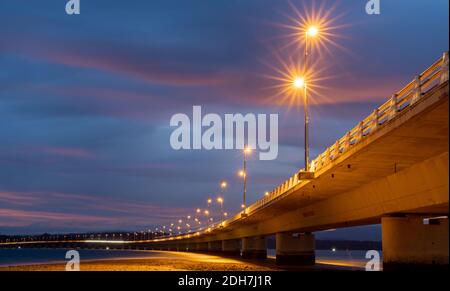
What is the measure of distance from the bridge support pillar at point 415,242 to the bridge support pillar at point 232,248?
308 ft

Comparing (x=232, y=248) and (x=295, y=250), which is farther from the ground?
(x=295, y=250)

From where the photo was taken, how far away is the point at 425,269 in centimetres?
3153

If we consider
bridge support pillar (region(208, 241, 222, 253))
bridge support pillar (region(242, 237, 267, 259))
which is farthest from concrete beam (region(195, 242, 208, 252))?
bridge support pillar (region(242, 237, 267, 259))

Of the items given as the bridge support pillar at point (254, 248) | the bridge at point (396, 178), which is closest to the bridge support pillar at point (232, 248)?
the bridge support pillar at point (254, 248)

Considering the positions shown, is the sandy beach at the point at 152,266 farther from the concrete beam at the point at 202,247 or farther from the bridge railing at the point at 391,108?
the concrete beam at the point at 202,247

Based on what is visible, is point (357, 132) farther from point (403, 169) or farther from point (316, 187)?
point (316, 187)

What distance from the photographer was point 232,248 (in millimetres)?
128250

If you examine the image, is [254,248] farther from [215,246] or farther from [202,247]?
[202,247]

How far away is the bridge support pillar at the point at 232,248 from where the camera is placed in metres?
127

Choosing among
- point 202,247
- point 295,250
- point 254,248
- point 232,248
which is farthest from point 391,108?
point 202,247

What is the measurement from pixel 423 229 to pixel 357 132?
8.61 metres

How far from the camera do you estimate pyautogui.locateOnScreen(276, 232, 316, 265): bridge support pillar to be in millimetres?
68250

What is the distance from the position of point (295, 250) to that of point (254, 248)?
2818 cm
